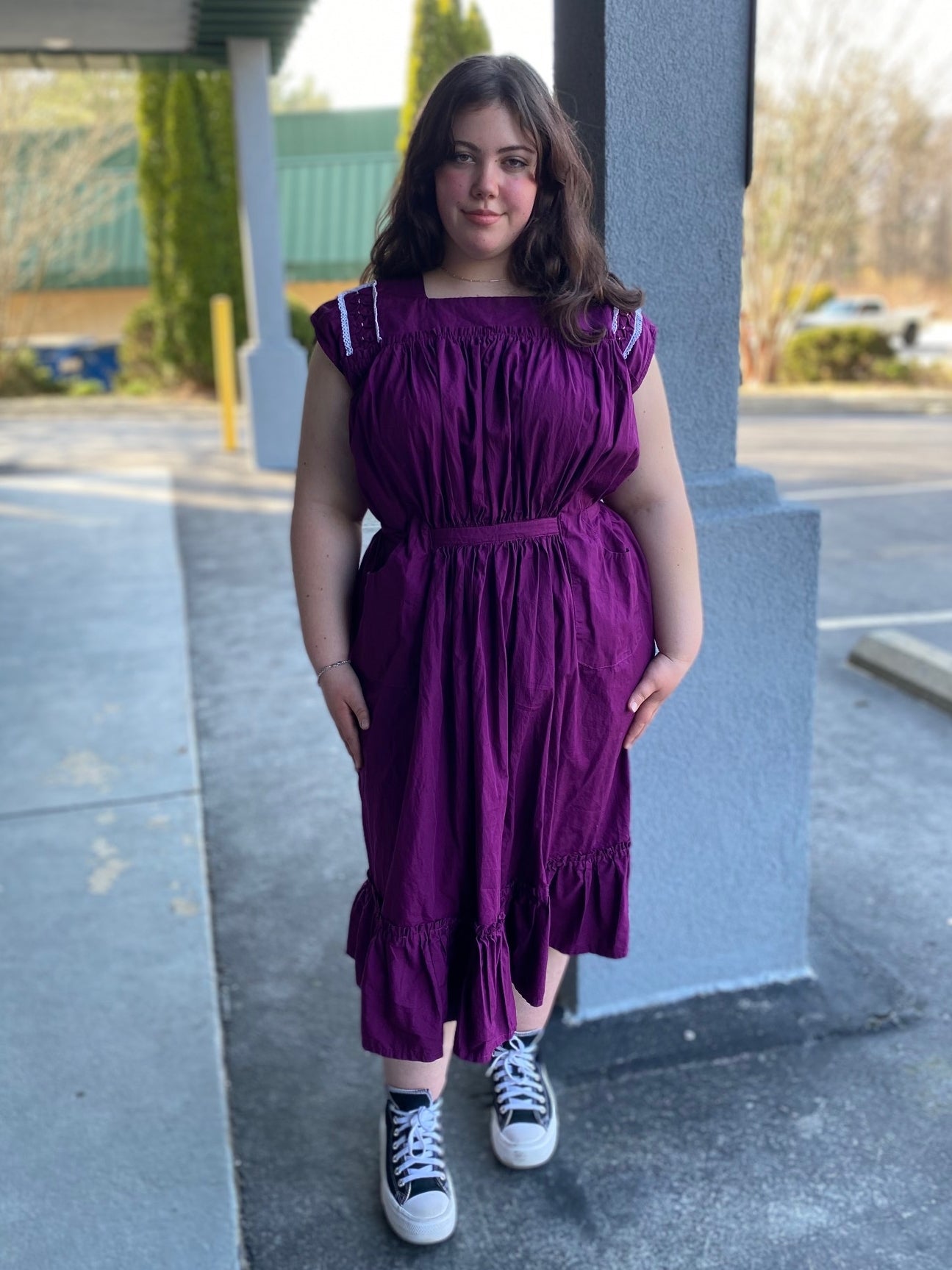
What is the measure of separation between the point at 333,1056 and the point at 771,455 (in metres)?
8.74

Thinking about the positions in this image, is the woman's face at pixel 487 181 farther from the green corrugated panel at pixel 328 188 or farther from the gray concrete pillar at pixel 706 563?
the green corrugated panel at pixel 328 188

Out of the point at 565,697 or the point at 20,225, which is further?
the point at 20,225

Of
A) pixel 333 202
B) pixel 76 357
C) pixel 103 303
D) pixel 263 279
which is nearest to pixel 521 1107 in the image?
pixel 263 279

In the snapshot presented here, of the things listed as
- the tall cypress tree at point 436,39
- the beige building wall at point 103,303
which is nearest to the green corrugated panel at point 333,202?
the beige building wall at point 103,303

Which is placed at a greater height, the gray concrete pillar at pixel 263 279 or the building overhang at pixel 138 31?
the building overhang at pixel 138 31

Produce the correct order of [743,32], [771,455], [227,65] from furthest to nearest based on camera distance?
[771,455] < [227,65] < [743,32]

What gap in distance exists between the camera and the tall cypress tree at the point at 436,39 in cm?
1599

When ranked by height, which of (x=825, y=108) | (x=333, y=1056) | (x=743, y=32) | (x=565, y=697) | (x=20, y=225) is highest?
(x=825, y=108)

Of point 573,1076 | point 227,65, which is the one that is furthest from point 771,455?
point 573,1076

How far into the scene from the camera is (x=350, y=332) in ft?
5.12

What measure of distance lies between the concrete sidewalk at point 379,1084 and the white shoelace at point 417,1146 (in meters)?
0.09

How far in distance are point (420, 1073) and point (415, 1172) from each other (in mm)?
155

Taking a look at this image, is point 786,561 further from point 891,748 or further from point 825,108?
point 825,108

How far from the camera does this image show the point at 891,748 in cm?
366
